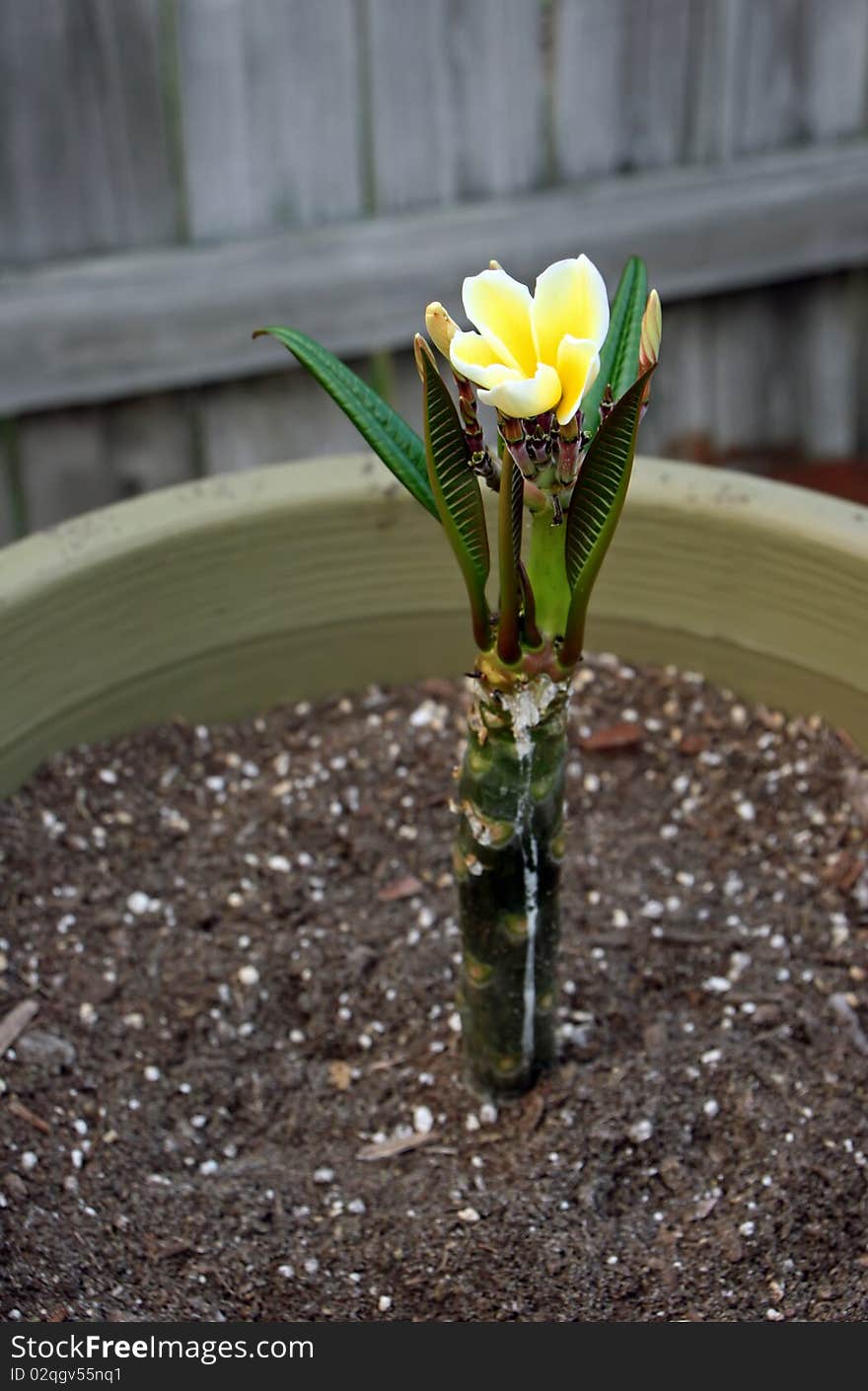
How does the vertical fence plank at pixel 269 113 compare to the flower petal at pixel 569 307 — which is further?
the vertical fence plank at pixel 269 113

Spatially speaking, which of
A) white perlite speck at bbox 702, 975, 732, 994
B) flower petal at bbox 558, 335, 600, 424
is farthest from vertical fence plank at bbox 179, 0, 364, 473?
flower petal at bbox 558, 335, 600, 424

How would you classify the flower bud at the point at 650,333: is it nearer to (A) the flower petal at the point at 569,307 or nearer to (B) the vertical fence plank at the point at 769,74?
(A) the flower petal at the point at 569,307

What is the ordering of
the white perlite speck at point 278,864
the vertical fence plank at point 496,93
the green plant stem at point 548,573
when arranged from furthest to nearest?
the vertical fence plank at point 496,93 → the white perlite speck at point 278,864 → the green plant stem at point 548,573

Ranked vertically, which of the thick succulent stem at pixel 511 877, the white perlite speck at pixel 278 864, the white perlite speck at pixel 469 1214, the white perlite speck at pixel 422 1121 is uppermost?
the thick succulent stem at pixel 511 877

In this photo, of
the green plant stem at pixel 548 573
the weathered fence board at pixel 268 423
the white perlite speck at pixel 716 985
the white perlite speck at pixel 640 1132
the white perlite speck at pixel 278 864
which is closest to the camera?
the green plant stem at pixel 548 573

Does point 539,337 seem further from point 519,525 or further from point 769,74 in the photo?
point 769,74

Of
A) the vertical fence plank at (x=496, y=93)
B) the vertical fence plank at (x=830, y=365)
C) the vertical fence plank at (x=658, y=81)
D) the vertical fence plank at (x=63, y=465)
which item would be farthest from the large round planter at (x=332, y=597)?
the vertical fence plank at (x=830, y=365)

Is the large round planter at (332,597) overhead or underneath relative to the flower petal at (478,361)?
underneath
